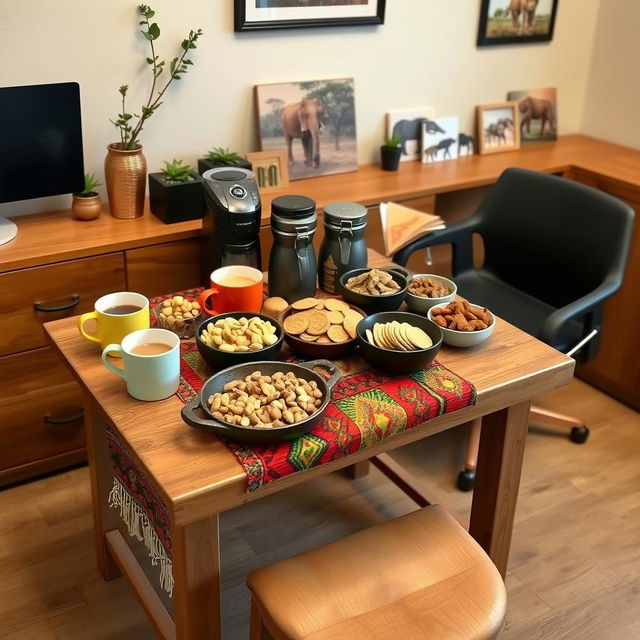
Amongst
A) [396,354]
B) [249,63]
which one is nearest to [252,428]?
[396,354]

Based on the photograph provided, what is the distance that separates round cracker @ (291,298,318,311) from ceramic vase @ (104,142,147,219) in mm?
868

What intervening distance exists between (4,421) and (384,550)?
1290 mm

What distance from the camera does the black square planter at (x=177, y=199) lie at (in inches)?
95.5

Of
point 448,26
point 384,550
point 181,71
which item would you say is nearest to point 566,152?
point 448,26

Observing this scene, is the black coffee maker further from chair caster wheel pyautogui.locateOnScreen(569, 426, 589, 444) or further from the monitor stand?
chair caster wheel pyautogui.locateOnScreen(569, 426, 589, 444)

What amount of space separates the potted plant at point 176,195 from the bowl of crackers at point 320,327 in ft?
2.54

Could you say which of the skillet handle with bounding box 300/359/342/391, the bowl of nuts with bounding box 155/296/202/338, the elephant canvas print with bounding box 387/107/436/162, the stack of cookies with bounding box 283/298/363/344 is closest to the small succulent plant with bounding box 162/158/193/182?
the bowl of nuts with bounding box 155/296/202/338

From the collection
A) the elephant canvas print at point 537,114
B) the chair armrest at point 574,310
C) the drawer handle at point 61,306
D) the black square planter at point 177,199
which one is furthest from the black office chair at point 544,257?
the drawer handle at point 61,306

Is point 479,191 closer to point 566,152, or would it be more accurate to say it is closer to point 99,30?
point 566,152

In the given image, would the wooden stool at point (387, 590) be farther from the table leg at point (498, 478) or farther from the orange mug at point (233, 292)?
the orange mug at point (233, 292)

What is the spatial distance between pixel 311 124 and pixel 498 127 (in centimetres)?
88

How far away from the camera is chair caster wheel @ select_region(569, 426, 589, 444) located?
9.20ft

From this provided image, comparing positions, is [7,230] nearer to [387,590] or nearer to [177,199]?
[177,199]

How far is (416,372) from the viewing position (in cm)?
168
